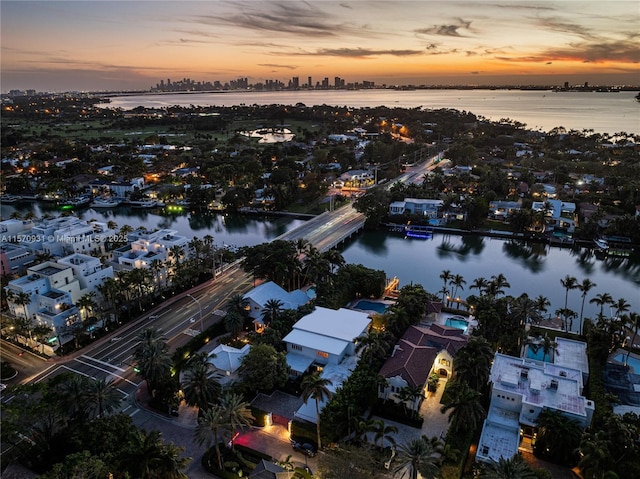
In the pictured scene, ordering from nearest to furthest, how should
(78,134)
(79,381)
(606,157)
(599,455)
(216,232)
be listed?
(599,455) < (79,381) < (216,232) < (606,157) < (78,134)

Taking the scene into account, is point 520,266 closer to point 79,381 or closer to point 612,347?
point 612,347

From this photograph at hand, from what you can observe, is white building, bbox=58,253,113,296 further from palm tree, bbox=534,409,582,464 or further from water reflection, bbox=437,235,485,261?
water reflection, bbox=437,235,485,261

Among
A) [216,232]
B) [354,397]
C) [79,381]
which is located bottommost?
[216,232]

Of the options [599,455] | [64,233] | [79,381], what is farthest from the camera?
[64,233]

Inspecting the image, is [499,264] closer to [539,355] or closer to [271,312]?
[539,355]

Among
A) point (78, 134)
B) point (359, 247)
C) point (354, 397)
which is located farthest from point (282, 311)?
point (78, 134)

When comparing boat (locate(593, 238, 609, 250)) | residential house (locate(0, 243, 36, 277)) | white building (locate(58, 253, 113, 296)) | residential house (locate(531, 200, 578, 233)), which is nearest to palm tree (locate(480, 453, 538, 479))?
white building (locate(58, 253, 113, 296))

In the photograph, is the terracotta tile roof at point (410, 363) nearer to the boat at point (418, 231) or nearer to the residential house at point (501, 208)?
the boat at point (418, 231)
